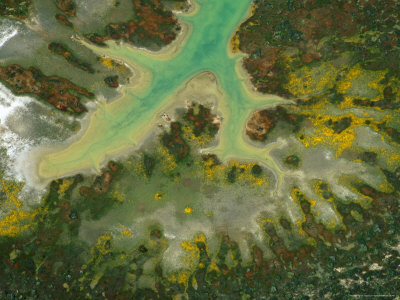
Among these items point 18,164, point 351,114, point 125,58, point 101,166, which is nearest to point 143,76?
point 125,58

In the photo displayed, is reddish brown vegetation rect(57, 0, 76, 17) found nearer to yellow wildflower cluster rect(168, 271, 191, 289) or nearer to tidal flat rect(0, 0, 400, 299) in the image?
tidal flat rect(0, 0, 400, 299)

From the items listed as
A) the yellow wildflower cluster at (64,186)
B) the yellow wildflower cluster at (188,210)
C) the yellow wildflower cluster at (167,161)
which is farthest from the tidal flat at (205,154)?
the yellow wildflower cluster at (188,210)

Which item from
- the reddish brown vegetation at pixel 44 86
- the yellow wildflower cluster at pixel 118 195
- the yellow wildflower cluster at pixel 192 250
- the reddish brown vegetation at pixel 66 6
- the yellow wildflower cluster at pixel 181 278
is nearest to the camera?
the yellow wildflower cluster at pixel 181 278

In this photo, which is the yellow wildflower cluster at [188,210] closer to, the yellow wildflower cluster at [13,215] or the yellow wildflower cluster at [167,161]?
the yellow wildflower cluster at [167,161]

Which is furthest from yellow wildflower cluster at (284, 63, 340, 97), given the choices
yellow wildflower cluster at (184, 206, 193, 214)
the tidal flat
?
yellow wildflower cluster at (184, 206, 193, 214)

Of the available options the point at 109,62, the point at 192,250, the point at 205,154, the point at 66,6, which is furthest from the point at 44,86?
the point at 192,250

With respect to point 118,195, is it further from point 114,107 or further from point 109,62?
point 109,62

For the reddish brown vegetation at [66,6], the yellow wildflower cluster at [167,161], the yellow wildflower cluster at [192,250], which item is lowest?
the yellow wildflower cluster at [192,250]

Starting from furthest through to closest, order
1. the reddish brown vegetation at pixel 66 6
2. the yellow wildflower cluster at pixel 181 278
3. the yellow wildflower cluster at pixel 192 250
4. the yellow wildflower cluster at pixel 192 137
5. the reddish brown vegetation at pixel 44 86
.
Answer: the yellow wildflower cluster at pixel 192 137, the reddish brown vegetation at pixel 66 6, the reddish brown vegetation at pixel 44 86, the yellow wildflower cluster at pixel 192 250, the yellow wildflower cluster at pixel 181 278
